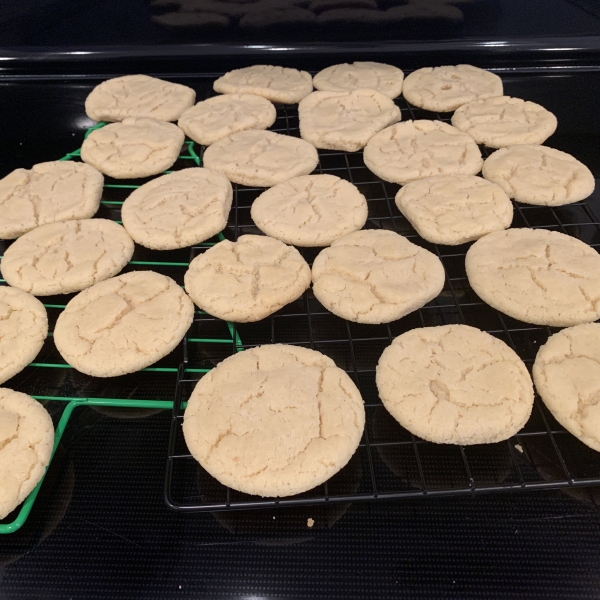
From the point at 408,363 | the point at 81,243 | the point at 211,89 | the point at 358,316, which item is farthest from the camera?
the point at 211,89

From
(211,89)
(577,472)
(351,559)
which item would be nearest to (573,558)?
(577,472)

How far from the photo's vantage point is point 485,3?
7.45 feet

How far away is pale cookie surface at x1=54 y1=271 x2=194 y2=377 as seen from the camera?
1610mm

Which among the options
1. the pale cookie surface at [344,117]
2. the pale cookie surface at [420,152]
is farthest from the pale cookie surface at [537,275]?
the pale cookie surface at [344,117]

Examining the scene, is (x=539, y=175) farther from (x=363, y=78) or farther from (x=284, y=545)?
(x=284, y=545)

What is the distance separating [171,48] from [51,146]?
0.79 meters

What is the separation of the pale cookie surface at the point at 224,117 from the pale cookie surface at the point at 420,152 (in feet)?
1.86

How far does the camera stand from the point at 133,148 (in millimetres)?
2355

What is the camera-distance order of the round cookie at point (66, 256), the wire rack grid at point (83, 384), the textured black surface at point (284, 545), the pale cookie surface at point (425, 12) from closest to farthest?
the textured black surface at point (284, 545) → the wire rack grid at point (83, 384) → the round cookie at point (66, 256) → the pale cookie surface at point (425, 12)

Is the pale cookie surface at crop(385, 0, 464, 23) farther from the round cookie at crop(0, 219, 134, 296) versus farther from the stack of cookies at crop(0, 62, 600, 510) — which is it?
the round cookie at crop(0, 219, 134, 296)

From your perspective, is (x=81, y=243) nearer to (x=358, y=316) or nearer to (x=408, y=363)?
(x=358, y=316)

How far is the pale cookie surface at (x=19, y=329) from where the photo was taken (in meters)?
1.62

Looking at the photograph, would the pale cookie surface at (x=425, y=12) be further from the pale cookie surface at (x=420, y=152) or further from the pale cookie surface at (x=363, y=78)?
the pale cookie surface at (x=420, y=152)

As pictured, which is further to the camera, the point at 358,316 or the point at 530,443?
the point at 358,316
